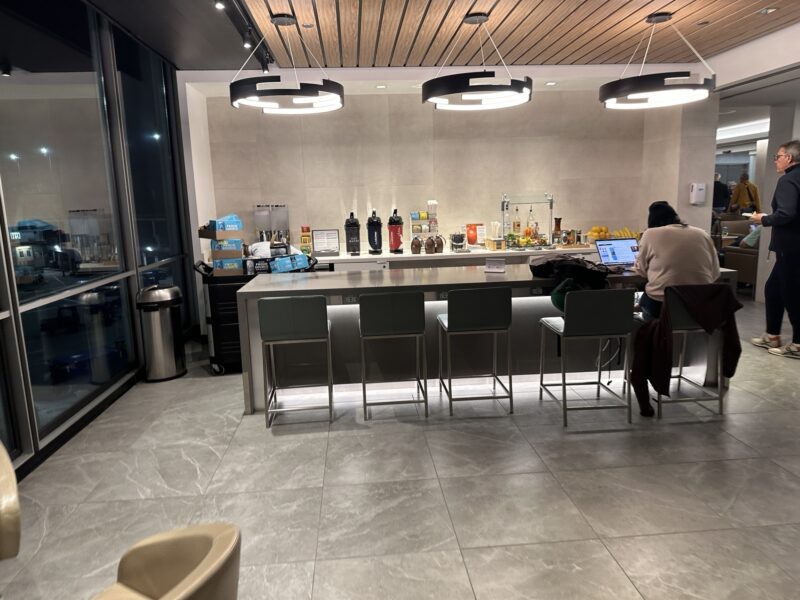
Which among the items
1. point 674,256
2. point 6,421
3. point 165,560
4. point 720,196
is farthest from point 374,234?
point 720,196

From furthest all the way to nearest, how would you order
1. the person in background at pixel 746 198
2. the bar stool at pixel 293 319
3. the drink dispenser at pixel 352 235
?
the person in background at pixel 746 198 < the drink dispenser at pixel 352 235 < the bar stool at pixel 293 319

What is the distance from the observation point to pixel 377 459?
3229 millimetres

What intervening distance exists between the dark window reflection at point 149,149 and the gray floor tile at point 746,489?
4.78 metres

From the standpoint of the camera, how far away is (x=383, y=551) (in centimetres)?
236

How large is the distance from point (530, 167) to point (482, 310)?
12.8 ft

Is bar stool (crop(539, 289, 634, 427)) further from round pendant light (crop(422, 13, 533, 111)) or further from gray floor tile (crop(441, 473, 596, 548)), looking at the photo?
round pendant light (crop(422, 13, 533, 111))

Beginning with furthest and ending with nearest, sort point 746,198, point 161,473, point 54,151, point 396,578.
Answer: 1. point 746,198
2. point 54,151
3. point 161,473
4. point 396,578

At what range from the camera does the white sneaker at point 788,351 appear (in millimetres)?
4941

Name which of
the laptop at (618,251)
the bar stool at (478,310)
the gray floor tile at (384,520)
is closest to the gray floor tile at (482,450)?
the gray floor tile at (384,520)

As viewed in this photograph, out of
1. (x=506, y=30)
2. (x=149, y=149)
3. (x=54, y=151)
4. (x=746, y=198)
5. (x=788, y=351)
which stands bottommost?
(x=788, y=351)

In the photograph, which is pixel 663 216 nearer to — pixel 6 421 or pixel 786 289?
pixel 786 289

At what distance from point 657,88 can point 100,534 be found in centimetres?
427

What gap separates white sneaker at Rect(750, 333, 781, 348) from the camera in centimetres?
516

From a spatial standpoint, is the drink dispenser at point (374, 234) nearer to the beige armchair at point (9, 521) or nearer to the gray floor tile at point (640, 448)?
the gray floor tile at point (640, 448)
